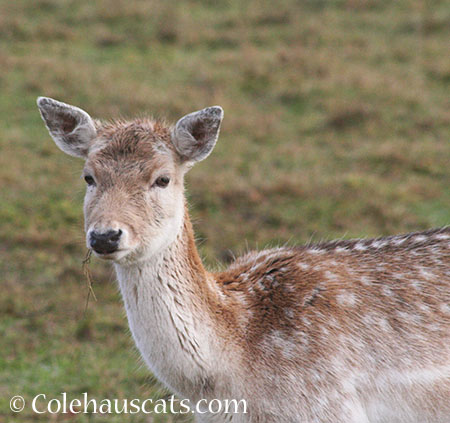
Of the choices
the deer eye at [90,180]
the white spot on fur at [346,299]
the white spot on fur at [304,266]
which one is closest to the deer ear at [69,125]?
the deer eye at [90,180]

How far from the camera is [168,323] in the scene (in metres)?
4.46

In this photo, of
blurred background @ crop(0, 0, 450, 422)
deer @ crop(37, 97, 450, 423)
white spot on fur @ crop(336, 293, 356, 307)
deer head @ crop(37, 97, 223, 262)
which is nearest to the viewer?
deer head @ crop(37, 97, 223, 262)

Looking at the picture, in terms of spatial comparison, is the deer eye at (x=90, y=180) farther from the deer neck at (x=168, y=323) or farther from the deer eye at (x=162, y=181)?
the deer neck at (x=168, y=323)

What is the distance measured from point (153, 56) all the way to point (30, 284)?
21.3ft

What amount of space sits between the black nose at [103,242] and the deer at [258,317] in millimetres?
115

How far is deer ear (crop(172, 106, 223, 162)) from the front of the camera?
4660mm

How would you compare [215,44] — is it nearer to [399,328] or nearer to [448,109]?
[448,109]

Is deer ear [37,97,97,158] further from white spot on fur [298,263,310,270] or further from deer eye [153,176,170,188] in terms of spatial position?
white spot on fur [298,263,310,270]

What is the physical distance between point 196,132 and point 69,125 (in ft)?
2.54

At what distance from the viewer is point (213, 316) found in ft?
15.0

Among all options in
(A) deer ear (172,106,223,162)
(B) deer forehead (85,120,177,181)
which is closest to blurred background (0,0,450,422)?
(A) deer ear (172,106,223,162)

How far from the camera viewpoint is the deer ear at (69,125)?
4.80 meters

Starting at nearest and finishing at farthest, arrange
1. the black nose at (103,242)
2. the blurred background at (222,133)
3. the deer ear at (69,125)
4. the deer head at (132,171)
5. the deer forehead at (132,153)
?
the black nose at (103,242) < the deer head at (132,171) < the deer forehead at (132,153) < the deer ear at (69,125) < the blurred background at (222,133)

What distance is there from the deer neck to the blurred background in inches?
64.7
